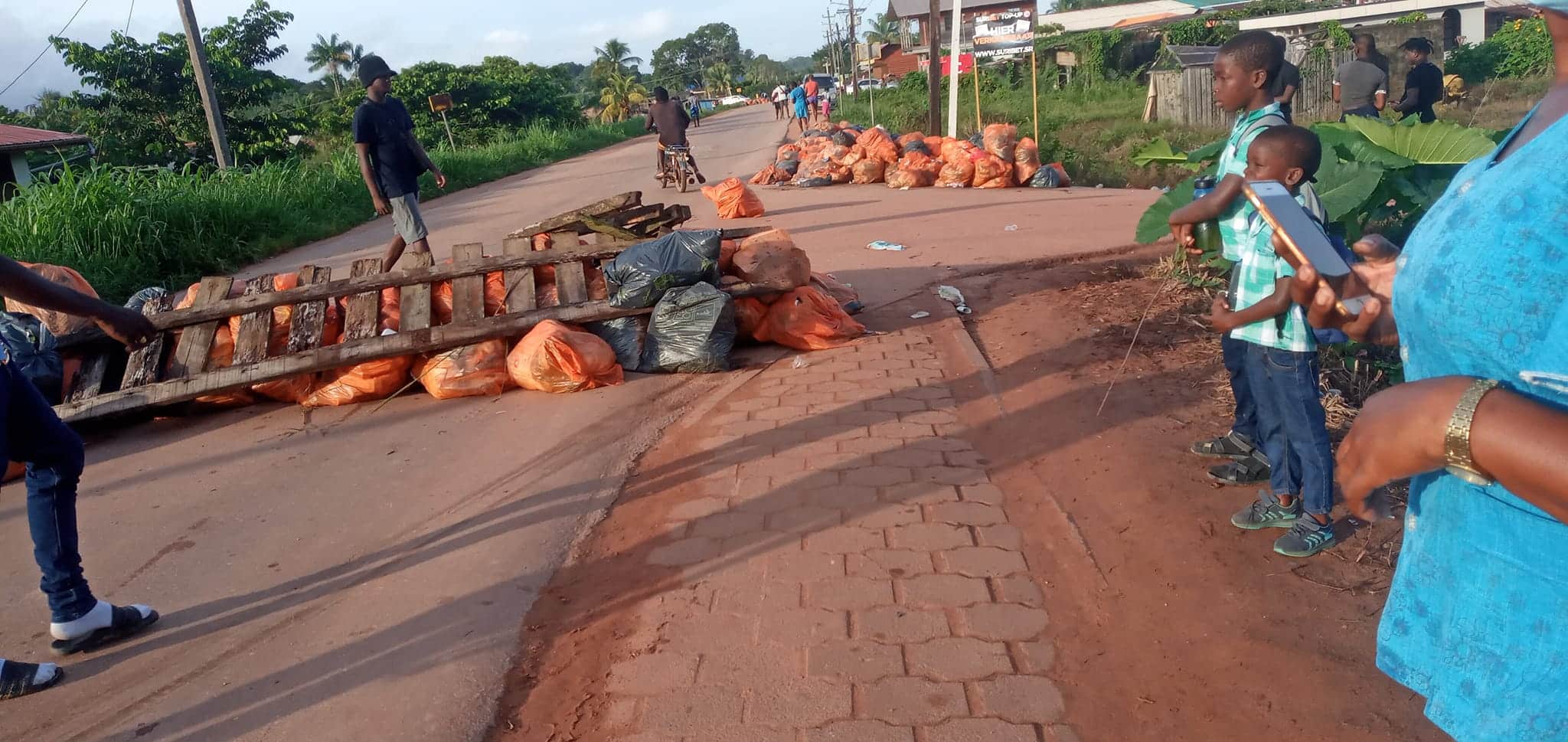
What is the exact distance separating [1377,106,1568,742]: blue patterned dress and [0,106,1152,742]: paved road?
2323mm

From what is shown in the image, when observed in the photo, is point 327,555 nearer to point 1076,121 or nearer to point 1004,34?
point 1004,34

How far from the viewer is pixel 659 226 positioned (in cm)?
721

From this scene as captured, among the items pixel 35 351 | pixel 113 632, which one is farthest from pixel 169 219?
pixel 113 632

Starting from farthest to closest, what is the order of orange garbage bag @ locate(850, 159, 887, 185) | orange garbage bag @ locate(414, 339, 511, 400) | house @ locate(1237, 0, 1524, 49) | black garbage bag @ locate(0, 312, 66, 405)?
house @ locate(1237, 0, 1524, 49), orange garbage bag @ locate(850, 159, 887, 185), orange garbage bag @ locate(414, 339, 511, 400), black garbage bag @ locate(0, 312, 66, 405)

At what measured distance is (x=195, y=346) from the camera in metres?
5.62

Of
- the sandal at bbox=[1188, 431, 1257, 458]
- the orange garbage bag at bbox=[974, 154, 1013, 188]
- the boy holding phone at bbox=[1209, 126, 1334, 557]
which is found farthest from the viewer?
the orange garbage bag at bbox=[974, 154, 1013, 188]

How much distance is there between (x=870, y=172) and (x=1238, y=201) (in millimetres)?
12051

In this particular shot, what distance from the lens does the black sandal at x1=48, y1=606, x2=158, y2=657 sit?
3.23 m

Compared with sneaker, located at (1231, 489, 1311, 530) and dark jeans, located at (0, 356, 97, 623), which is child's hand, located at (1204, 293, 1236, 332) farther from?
dark jeans, located at (0, 356, 97, 623)

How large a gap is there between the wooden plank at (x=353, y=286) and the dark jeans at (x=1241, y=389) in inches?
143

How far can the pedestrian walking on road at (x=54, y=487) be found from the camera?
3025 millimetres

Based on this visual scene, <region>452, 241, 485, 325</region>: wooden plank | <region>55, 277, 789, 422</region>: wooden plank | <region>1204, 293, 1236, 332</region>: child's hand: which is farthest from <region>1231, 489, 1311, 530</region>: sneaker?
<region>452, 241, 485, 325</region>: wooden plank

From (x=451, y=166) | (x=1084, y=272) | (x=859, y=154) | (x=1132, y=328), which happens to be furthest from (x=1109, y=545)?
(x=451, y=166)

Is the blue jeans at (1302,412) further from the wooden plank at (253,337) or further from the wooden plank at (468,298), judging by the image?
the wooden plank at (253,337)
